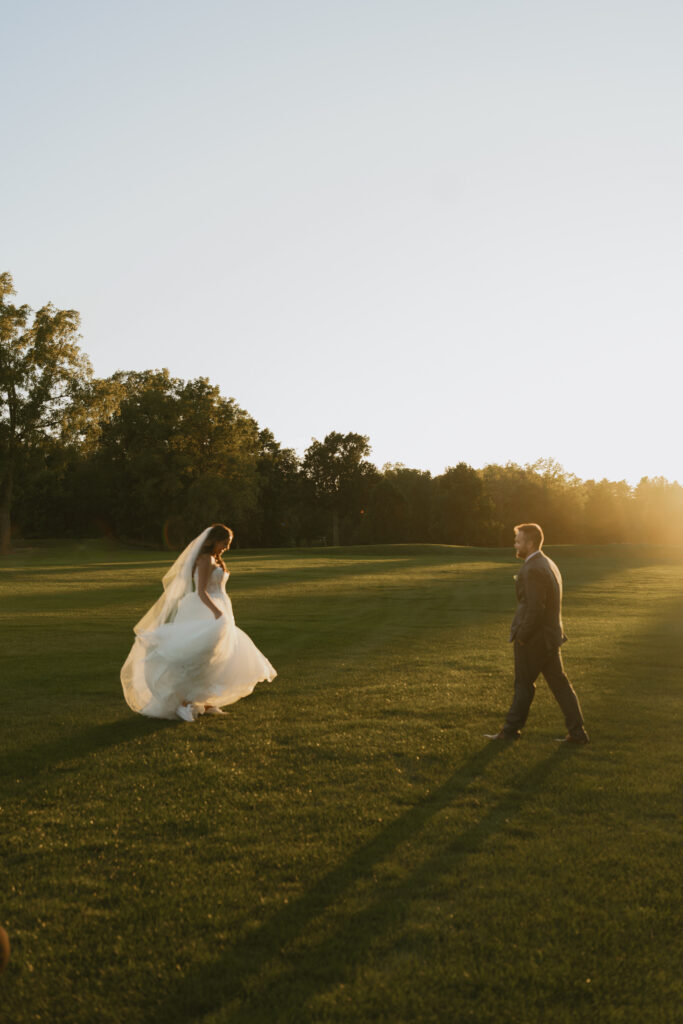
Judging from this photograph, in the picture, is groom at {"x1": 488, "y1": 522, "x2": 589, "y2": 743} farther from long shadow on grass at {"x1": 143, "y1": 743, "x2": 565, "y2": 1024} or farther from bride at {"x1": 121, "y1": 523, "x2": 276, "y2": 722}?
bride at {"x1": 121, "y1": 523, "x2": 276, "y2": 722}

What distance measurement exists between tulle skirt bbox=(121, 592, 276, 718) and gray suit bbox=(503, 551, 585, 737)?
3.82 meters

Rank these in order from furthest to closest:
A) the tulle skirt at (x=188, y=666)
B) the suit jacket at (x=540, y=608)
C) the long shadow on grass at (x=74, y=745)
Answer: the tulle skirt at (x=188, y=666)
the suit jacket at (x=540, y=608)
the long shadow on grass at (x=74, y=745)

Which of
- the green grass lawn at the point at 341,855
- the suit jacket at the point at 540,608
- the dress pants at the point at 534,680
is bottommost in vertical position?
the green grass lawn at the point at 341,855

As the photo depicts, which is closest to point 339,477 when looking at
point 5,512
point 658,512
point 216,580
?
point 658,512

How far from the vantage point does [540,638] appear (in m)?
9.34

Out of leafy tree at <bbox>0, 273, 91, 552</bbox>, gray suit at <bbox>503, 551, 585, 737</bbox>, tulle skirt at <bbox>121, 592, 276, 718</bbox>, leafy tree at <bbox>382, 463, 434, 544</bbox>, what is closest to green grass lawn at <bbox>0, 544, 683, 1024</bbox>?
tulle skirt at <bbox>121, 592, 276, 718</bbox>

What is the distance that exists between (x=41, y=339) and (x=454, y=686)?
184ft

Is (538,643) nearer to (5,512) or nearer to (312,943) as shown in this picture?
(312,943)

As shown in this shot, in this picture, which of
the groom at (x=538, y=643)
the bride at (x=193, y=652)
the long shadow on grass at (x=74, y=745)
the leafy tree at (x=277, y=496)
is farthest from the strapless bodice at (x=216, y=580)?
the leafy tree at (x=277, y=496)

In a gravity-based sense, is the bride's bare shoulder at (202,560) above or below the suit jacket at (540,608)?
above

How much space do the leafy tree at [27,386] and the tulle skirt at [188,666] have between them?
5280 centimetres

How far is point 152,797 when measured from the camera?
24.1 ft

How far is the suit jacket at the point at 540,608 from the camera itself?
365 inches

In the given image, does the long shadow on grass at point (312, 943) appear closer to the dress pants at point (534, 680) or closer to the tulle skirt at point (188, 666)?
the dress pants at point (534, 680)
